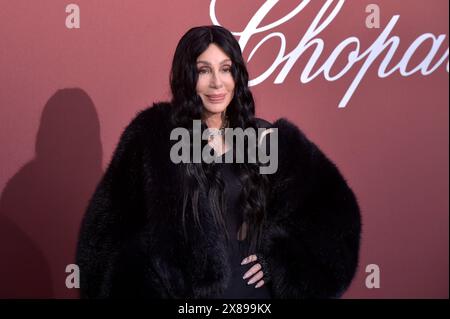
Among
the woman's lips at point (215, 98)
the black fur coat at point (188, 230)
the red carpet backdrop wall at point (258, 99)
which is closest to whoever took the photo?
the black fur coat at point (188, 230)

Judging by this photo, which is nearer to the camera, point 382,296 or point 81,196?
point 81,196

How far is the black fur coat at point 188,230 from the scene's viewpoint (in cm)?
166

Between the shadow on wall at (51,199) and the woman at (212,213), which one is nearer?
the woman at (212,213)

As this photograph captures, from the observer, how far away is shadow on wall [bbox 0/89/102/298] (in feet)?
7.50

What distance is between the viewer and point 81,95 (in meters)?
2.29

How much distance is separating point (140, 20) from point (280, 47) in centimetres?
65

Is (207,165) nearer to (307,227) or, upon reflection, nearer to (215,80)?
(215,80)

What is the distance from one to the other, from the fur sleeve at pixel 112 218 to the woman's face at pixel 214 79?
0.83ft

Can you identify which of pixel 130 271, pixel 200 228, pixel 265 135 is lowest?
pixel 130 271

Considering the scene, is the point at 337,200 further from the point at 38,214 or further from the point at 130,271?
the point at 38,214

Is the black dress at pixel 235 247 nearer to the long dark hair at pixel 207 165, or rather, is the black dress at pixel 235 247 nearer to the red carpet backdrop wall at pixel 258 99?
the long dark hair at pixel 207 165

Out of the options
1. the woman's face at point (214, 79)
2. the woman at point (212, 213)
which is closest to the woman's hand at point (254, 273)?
the woman at point (212, 213)

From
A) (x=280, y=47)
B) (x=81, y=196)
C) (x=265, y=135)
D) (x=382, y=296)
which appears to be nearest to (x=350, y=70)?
(x=280, y=47)

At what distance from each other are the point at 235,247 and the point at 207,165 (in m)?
0.29
